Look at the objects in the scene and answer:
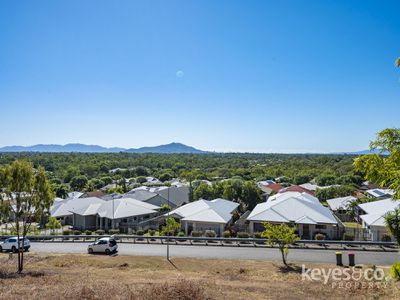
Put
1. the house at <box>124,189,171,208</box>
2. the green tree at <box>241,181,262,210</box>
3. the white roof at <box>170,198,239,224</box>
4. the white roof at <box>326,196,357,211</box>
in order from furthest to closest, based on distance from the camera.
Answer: the house at <box>124,189,171,208</box> < the green tree at <box>241,181,262,210</box> < the white roof at <box>326,196,357,211</box> < the white roof at <box>170,198,239,224</box>

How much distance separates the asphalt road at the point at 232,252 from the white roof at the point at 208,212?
24.4 ft

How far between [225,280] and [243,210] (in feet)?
121

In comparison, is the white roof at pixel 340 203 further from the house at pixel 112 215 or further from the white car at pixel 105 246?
the white car at pixel 105 246

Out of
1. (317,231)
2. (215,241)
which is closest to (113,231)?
(215,241)

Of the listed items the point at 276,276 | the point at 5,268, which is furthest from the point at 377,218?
the point at 5,268

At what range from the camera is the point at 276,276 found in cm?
2047

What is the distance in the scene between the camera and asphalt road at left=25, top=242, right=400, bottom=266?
87.2ft

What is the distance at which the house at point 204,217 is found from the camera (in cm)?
3909

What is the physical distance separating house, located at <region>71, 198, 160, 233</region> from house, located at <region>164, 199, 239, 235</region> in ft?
20.2

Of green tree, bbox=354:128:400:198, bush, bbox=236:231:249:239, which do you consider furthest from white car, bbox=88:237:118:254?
green tree, bbox=354:128:400:198

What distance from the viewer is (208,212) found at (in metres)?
41.5

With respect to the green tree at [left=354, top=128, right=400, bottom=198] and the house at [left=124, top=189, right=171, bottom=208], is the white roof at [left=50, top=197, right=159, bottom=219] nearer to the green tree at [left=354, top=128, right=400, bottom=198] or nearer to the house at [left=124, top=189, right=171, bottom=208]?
the house at [left=124, top=189, right=171, bottom=208]

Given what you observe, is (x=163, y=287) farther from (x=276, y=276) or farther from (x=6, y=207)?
(x=6, y=207)

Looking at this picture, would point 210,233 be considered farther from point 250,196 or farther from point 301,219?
point 250,196
